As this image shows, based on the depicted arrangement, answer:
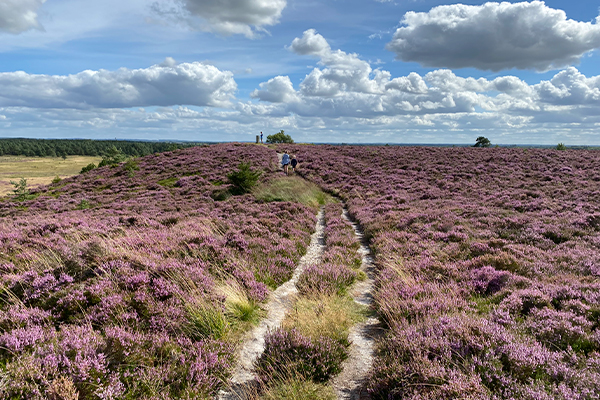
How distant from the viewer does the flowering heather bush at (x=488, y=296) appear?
3980mm

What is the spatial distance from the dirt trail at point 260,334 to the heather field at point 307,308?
181 millimetres

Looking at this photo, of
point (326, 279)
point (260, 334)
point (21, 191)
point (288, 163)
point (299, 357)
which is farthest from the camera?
point (288, 163)

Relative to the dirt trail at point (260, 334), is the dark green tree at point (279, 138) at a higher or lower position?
higher

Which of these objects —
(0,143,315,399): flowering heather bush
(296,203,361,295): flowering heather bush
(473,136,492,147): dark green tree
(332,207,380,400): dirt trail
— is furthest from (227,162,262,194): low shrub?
(473,136,492,147): dark green tree

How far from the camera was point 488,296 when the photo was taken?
6.87 metres

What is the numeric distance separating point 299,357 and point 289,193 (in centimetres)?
1732

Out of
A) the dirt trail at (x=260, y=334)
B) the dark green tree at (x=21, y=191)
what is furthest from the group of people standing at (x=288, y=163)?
the dark green tree at (x=21, y=191)

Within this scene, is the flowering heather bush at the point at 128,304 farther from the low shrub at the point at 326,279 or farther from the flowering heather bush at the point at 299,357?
the low shrub at the point at 326,279

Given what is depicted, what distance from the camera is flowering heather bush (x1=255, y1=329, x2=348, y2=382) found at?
4.72 m

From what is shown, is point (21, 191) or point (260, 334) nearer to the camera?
point (260, 334)

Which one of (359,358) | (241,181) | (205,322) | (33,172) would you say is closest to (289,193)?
(241,181)

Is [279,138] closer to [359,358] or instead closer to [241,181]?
[241,181]

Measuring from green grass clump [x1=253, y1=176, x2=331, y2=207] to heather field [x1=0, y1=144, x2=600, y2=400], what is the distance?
5.22 metres

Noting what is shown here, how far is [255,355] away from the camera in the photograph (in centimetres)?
546
